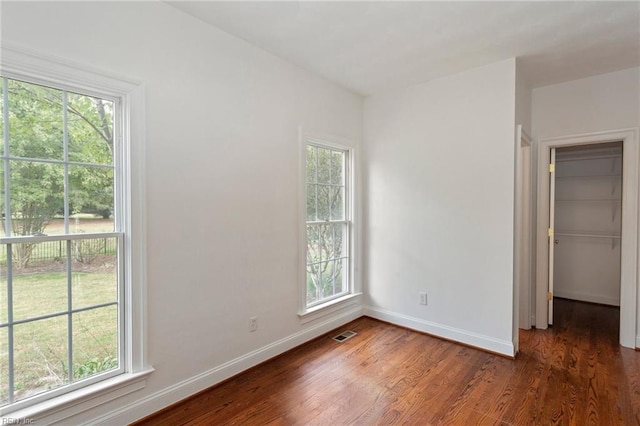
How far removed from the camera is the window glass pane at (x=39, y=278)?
1650 millimetres

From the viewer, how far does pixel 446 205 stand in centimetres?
330

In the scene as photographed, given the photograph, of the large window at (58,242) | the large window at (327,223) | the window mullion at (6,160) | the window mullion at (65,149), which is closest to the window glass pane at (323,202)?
the large window at (327,223)

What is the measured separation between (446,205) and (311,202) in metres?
1.41

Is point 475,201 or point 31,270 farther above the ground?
point 475,201

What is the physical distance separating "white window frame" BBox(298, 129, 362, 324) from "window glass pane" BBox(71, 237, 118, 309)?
61.7 inches

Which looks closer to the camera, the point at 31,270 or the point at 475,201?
the point at 31,270

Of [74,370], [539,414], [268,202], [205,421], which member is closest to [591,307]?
[539,414]

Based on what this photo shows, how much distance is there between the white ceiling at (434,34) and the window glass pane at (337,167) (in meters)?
0.90

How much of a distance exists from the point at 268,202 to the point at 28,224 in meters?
1.56

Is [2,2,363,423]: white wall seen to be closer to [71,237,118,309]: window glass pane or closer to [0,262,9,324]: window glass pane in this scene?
[71,237,118,309]: window glass pane

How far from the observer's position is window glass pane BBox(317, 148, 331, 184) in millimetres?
3455

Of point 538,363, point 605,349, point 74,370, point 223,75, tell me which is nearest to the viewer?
point 74,370

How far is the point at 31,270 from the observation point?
169cm

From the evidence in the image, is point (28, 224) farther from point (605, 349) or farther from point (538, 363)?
point (605, 349)
